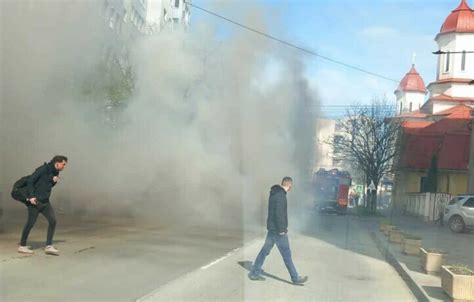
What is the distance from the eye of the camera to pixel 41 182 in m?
8.08

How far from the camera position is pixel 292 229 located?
16094mm

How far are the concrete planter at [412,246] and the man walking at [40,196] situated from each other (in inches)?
255

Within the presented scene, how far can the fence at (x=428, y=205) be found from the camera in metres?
23.7

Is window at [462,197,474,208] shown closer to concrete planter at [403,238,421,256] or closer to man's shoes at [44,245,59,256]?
concrete planter at [403,238,421,256]

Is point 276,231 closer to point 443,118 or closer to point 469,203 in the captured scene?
point 469,203

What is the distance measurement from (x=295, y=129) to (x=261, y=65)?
2.89m

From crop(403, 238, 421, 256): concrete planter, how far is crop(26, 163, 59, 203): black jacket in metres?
6.64

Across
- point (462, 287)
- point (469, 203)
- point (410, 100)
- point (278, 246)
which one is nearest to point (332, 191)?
point (410, 100)

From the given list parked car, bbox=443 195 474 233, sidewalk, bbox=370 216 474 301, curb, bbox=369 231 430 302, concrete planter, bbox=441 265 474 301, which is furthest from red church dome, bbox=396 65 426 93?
concrete planter, bbox=441 265 474 301

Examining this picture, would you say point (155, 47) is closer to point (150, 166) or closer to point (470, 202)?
point (150, 166)

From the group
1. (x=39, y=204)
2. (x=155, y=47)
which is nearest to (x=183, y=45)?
(x=155, y=47)

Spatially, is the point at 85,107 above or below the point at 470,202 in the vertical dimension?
above

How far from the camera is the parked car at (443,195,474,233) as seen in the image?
1902cm

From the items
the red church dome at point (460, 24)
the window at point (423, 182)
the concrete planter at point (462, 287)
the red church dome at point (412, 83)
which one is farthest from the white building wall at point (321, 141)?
the concrete planter at point (462, 287)
